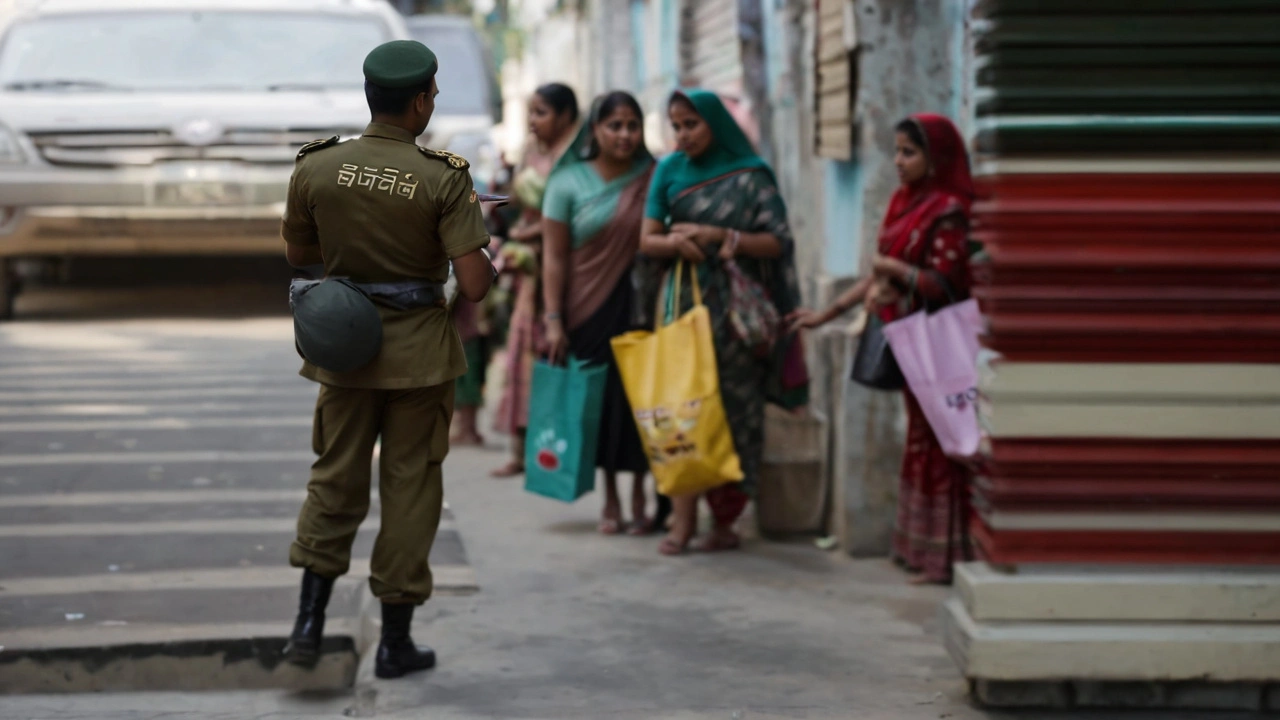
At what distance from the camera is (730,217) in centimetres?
594

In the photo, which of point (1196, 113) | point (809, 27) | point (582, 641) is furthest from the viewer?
point (809, 27)

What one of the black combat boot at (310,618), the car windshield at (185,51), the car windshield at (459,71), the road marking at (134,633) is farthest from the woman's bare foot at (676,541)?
the car windshield at (459,71)

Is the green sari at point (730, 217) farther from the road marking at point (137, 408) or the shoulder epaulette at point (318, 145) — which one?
the road marking at point (137, 408)

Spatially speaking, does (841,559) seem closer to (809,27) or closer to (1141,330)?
(1141,330)

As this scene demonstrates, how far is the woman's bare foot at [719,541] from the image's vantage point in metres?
6.18

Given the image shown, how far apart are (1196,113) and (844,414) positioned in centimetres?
233

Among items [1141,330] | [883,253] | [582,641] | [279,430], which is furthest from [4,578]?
[1141,330]

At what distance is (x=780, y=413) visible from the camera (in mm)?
6508

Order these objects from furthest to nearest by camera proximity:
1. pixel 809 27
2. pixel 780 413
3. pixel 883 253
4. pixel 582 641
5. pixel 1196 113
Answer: pixel 809 27
pixel 780 413
pixel 883 253
pixel 582 641
pixel 1196 113

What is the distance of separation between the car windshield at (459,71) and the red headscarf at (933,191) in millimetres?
7162

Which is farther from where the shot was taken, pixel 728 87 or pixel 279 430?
pixel 728 87

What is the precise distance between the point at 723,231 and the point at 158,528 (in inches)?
84.6

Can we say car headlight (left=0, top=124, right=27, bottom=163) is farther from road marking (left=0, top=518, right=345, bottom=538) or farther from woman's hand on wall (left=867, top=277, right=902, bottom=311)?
woman's hand on wall (left=867, top=277, right=902, bottom=311)

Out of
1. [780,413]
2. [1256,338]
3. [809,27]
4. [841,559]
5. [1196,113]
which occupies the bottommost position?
[841,559]
